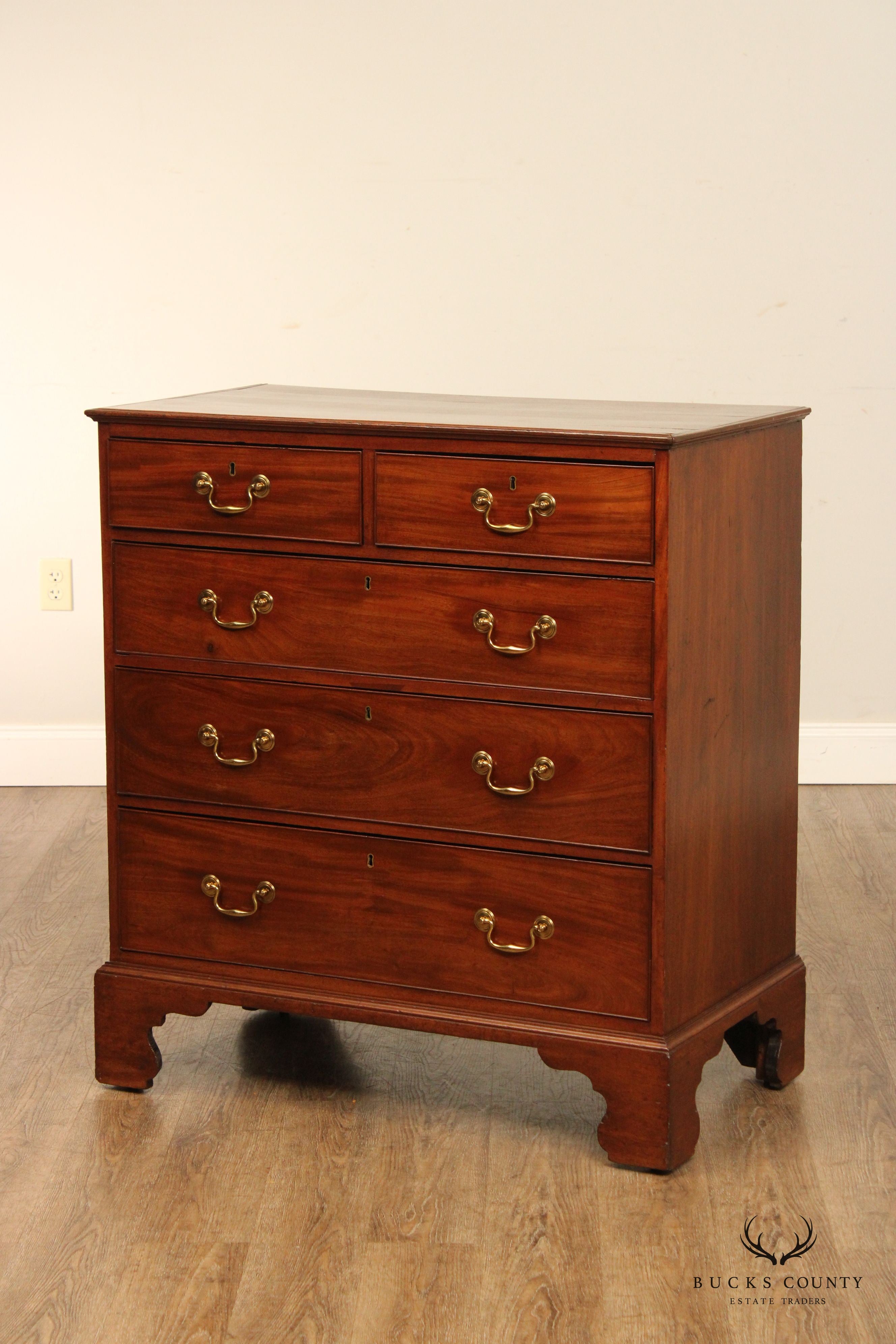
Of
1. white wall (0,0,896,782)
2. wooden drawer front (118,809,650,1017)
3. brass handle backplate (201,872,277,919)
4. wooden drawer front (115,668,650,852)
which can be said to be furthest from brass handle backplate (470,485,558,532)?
white wall (0,0,896,782)

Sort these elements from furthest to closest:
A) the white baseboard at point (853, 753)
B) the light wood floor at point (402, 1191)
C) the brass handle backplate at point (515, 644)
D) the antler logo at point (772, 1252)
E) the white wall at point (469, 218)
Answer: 1. the white baseboard at point (853, 753)
2. the white wall at point (469, 218)
3. the brass handle backplate at point (515, 644)
4. the antler logo at point (772, 1252)
5. the light wood floor at point (402, 1191)

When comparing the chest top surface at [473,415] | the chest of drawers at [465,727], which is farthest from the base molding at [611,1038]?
the chest top surface at [473,415]

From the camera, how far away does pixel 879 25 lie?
356 centimetres

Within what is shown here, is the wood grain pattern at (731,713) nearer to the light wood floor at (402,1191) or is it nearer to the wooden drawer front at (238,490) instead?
the light wood floor at (402,1191)

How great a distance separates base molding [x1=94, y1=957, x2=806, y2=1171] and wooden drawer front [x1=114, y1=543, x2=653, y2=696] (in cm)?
44

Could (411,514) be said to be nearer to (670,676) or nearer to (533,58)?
(670,676)

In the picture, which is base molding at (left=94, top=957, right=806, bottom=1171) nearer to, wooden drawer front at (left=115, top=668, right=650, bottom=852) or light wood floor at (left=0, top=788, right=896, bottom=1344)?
light wood floor at (left=0, top=788, right=896, bottom=1344)

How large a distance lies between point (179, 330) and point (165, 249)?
7.0 inches

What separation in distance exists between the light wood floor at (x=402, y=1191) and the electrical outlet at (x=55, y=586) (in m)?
1.29

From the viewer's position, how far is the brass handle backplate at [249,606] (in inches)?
85.2

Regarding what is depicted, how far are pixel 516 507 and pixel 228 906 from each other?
0.68 m

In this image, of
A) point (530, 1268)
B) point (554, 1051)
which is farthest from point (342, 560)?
point (530, 1268)

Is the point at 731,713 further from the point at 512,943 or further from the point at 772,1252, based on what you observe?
the point at 772,1252

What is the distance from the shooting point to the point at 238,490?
216 centimetres
